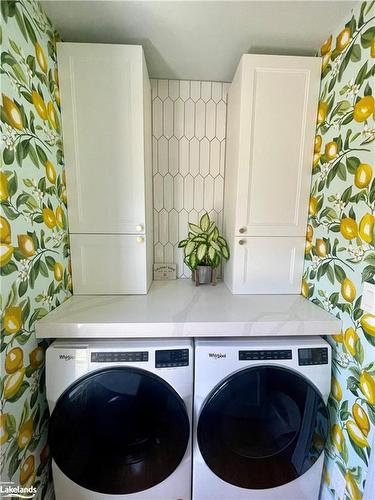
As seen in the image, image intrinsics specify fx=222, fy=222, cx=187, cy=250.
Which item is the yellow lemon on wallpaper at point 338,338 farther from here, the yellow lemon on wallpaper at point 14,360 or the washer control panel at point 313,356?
the yellow lemon on wallpaper at point 14,360

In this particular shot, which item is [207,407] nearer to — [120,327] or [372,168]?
[120,327]

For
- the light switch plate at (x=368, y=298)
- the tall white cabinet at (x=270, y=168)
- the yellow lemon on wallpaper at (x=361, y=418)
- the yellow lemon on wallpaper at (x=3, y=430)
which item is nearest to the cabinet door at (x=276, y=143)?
the tall white cabinet at (x=270, y=168)

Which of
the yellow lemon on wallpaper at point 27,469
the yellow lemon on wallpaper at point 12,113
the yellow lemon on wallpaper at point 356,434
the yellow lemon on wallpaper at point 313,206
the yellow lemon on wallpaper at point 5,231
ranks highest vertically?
the yellow lemon on wallpaper at point 12,113

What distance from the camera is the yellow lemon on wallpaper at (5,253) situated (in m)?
0.69

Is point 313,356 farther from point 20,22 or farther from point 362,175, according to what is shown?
point 20,22

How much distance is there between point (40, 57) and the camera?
882 millimetres

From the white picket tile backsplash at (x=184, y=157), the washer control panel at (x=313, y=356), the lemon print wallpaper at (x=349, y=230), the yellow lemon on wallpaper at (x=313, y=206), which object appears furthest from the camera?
the white picket tile backsplash at (x=184, y=157)

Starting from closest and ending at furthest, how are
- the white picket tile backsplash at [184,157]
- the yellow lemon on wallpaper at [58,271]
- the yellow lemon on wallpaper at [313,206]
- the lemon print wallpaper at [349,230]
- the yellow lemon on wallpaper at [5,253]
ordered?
the yellow lemon on wallpaper at [5,253] → the lemon print wallpaper at [349,230] → the yellow lemon on wallpaper at [58,271] → the yellow lemon on wallpaper at [313,206] → the white picket tile backsplash at [184,157]

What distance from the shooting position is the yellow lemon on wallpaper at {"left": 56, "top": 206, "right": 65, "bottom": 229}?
3.35 feet

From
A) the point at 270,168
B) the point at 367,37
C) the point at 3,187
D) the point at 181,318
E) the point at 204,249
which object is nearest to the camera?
the point at 3,187

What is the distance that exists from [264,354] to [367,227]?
0.61 m

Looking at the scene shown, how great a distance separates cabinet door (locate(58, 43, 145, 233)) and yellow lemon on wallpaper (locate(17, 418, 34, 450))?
80cm

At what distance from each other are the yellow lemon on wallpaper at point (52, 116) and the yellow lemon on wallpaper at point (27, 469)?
4.39ft

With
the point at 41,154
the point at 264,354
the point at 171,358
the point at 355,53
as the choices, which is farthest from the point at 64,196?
the point at 355,53
